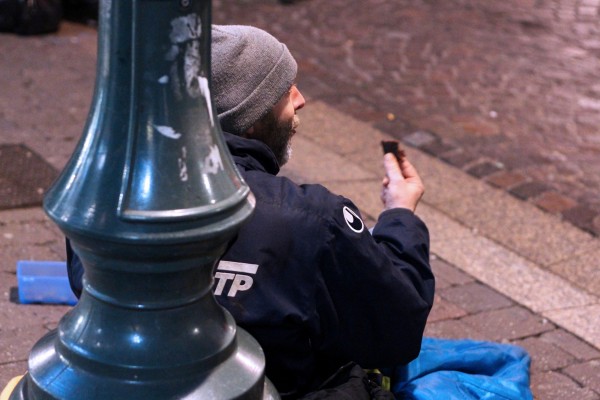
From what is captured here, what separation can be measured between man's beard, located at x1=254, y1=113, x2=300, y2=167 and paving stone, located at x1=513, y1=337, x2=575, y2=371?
145 cm

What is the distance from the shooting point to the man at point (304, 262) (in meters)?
2.20

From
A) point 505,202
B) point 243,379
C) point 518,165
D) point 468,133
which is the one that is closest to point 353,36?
point 468,133

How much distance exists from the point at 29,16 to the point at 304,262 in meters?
5.90

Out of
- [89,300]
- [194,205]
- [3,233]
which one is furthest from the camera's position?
[3,233]

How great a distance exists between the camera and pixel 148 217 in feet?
4.97

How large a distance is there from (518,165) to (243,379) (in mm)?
4260

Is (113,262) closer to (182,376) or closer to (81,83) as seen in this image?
(182,376)

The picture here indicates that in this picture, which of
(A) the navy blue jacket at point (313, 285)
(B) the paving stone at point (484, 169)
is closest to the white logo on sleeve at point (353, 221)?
(A) the navy blue jacket at point (313, 285)

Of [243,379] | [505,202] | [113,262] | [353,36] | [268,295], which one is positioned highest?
[113,262]

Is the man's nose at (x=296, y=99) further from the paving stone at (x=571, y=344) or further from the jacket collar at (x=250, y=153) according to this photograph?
the paving stone at (x=571, y=344)

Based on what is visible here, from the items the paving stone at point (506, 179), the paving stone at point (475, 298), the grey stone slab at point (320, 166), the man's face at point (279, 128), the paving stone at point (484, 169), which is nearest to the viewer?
the man's face at point (279, 128)

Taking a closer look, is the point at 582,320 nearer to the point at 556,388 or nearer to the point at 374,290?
the point at 556,388

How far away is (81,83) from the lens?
658cm

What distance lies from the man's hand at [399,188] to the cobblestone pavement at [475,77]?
238cm
